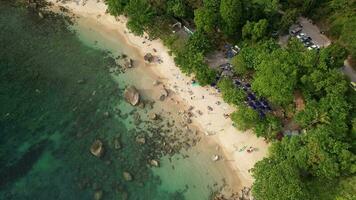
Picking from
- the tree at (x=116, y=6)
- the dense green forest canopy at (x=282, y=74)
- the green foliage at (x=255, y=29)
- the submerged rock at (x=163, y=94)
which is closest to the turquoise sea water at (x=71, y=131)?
the submerged rock at (x=163, y=94)

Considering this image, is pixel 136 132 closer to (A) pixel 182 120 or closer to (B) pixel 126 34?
(A) pixel 182 120

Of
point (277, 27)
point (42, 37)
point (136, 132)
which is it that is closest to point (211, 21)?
point (277, 27)

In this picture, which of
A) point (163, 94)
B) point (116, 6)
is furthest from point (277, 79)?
point (116, 6)

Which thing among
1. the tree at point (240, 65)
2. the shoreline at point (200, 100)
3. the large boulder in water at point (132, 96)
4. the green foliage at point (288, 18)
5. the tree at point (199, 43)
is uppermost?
the green foliage at point (288, 18)

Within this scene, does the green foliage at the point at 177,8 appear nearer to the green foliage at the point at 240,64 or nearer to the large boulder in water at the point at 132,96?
the green foliage at the point at 240,64

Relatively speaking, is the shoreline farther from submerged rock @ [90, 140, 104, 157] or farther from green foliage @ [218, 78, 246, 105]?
submerged rock @ [90, 140, 104, 157]

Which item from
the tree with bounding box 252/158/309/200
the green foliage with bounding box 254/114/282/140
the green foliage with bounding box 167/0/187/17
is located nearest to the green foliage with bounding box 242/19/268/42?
the green foliage with bounding box 167/0/187/17
